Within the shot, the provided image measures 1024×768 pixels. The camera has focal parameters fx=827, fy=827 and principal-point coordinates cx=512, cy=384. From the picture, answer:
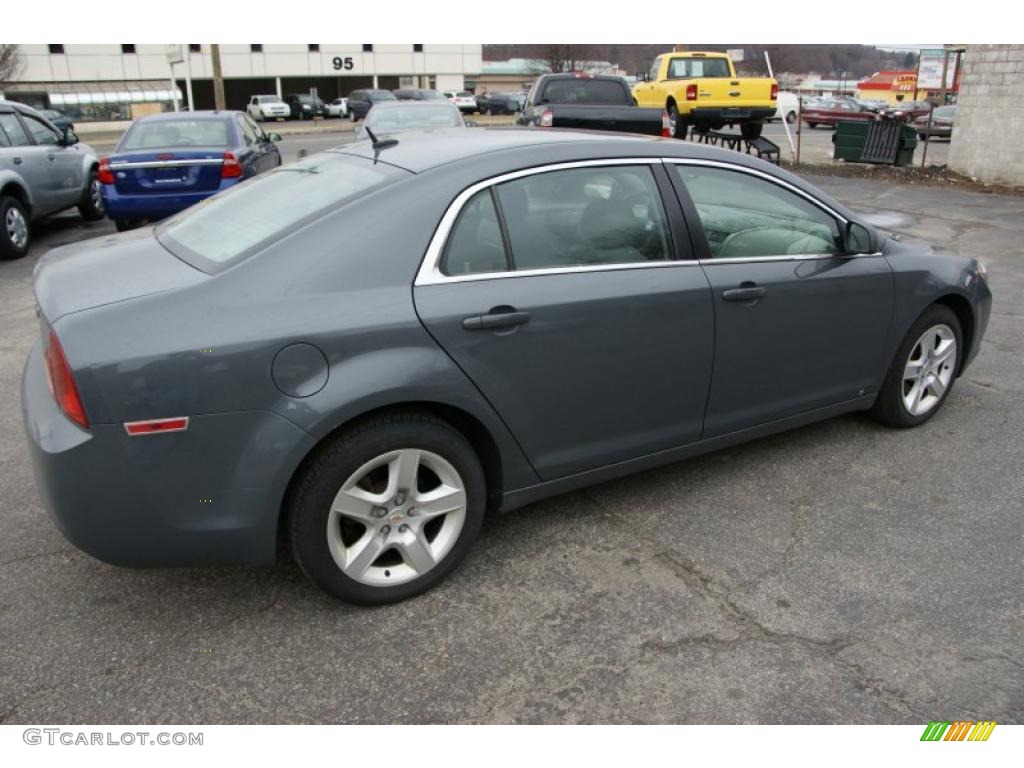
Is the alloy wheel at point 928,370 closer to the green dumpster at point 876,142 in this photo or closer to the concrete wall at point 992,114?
the concrete wall at point 992,114

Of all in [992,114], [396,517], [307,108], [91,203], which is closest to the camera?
[396,517]

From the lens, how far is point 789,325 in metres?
3.60

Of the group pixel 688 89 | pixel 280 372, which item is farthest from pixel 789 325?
pixel 688 89

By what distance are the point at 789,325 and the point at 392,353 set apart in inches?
72.7

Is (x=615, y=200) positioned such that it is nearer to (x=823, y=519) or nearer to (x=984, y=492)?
(x=823, y=519)

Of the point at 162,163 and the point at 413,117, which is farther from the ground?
the point at 413,117

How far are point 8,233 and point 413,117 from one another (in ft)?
17.7

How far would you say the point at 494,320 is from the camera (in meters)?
2.85

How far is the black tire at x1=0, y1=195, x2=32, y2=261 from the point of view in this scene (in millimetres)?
8547

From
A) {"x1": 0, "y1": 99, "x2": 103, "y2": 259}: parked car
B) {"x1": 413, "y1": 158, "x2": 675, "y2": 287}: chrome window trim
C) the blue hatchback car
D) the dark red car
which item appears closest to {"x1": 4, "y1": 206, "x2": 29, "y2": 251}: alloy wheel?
{"x1": 0, "y1": 99, "x2": 103, "y2": 259}: parked car

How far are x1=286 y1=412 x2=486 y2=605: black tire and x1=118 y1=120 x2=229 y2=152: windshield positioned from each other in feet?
25.9

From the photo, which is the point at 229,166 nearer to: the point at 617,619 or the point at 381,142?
the point at 381,142

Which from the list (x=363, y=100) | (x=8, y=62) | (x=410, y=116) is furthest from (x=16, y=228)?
(x=8, y=62)
